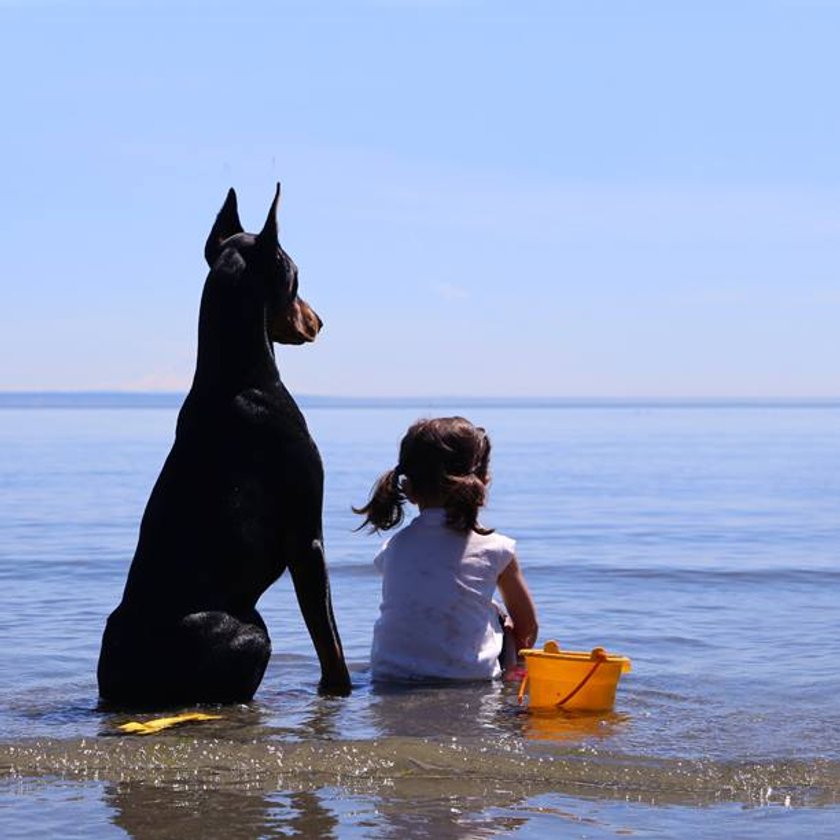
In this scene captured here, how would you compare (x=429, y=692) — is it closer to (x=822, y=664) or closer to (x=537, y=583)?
(x=822, y=664)

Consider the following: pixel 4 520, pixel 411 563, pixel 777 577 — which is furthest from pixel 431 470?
pixel 4 520

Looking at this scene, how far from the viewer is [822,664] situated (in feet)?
26.4

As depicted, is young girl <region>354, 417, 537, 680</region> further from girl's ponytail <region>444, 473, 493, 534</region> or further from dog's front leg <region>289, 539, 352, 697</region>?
dog's front leg <region>289, 539, 352, 697</region>

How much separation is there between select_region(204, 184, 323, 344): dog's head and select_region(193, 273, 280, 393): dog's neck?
0.11 m

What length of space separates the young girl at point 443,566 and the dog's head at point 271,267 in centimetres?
74

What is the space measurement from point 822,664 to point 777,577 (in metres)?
4.15

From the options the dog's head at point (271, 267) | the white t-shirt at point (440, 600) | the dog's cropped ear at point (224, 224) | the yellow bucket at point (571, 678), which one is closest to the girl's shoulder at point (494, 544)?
the white t-shirt at point (440, 600)

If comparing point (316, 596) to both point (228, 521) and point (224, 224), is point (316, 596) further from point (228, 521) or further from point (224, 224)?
point (224, 224)

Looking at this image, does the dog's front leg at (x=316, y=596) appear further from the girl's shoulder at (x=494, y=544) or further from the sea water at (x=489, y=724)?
the girl's shoulder at (x=494, y=544)

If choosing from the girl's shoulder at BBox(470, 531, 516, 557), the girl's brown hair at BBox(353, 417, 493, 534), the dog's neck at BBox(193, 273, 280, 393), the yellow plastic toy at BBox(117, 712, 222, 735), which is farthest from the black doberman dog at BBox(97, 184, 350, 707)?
the girl's shoulder at BBox(470, 531, 516, 557)

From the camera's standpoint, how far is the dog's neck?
634cm

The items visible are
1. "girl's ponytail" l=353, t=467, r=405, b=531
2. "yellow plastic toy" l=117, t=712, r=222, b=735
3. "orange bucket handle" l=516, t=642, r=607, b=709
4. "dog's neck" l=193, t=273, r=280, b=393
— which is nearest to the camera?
"yellow plastic toy" l=117, t=712, r=222, b=735

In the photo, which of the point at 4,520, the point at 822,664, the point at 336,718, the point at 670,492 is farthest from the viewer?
the point at 670,492

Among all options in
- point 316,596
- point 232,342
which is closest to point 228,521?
point 316,596
